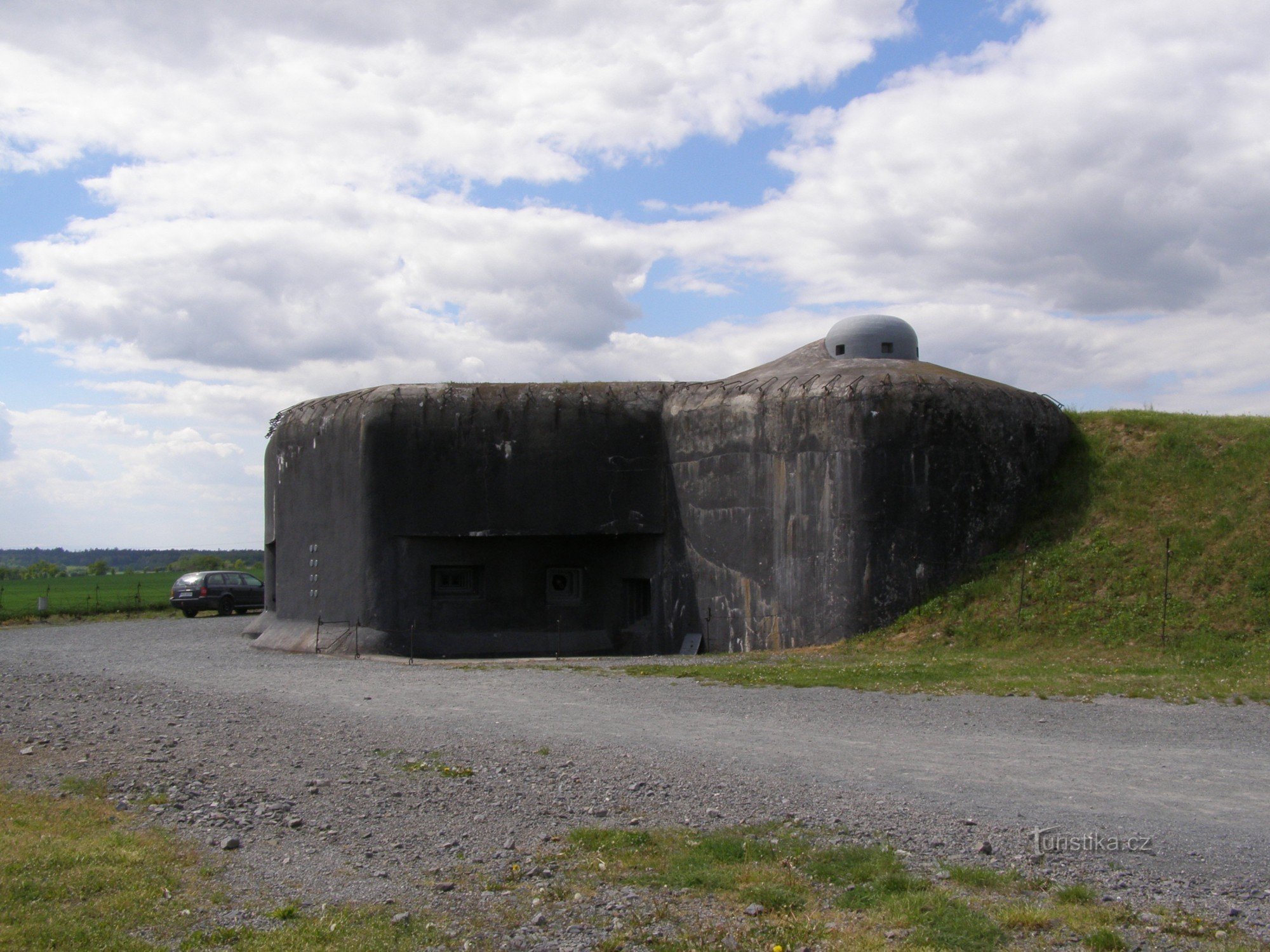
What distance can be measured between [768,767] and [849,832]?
187 centimetres

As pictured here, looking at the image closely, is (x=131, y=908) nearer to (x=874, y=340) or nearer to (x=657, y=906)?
(x=657, y=906)

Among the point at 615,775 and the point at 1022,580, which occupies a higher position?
the point at 1022,580

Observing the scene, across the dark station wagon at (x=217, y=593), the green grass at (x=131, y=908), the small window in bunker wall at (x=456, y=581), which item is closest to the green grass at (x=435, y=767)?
the green grass at (x=131, y=908)

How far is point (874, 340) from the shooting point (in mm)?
22469

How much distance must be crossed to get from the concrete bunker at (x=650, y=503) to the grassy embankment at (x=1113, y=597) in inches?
29.5

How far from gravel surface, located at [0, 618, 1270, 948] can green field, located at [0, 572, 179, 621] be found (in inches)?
747

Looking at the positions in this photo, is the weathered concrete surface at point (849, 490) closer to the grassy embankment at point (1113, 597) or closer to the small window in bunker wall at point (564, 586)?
the grassy embankment at point (1113, 597)

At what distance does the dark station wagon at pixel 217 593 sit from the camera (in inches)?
1206

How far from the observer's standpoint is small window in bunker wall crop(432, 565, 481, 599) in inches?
822

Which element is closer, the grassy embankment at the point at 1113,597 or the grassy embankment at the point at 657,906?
the grassy embankment at the point at 657,906

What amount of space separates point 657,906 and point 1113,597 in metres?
13.0

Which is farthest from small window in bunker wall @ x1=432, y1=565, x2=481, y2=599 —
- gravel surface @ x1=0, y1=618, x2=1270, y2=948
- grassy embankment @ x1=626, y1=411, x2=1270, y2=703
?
gravel surface @ x1=0, y1=618, x2=1270, y2=948

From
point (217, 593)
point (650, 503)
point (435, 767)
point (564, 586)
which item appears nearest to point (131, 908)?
point (435, 767)

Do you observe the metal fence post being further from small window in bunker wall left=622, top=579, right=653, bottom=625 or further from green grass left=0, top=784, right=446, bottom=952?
green grass left=0, top=784, right=446, bottom=952
